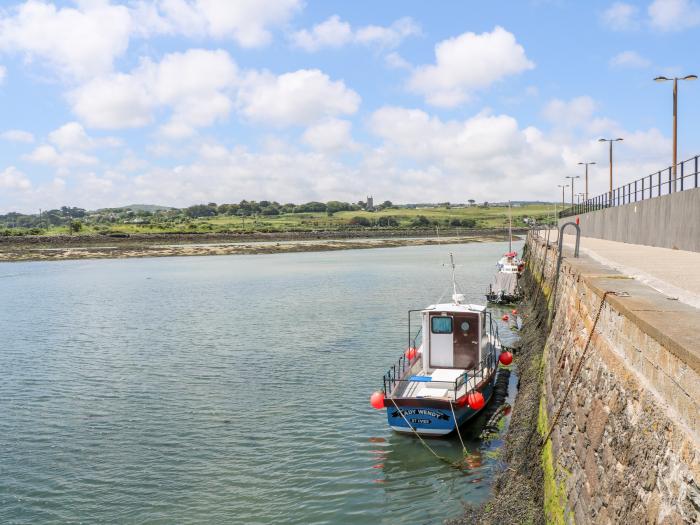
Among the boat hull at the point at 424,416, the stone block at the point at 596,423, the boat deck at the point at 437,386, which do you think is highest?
the stone block at the point at 596,423

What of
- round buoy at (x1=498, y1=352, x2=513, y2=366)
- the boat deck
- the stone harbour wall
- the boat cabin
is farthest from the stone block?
round buoy at (x1=498, y1=352, x2=513, y2=366)

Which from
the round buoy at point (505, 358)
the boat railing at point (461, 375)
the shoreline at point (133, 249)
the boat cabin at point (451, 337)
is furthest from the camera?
the shoreline at point (133, 249)

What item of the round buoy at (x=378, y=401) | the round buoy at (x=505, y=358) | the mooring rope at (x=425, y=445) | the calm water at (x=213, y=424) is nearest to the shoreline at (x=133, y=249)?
the calm water at (x=213, y=424)

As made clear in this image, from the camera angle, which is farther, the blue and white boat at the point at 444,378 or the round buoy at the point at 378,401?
the round buoy at the point at 378,401

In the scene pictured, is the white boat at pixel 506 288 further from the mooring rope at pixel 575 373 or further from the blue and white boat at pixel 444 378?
the mooring rope at pixel 575 373

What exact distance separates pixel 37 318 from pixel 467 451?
33.1m

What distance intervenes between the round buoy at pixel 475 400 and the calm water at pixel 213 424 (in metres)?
0.98

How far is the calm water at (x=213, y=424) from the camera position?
1304 cm

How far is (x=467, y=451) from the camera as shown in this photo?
15242 millimetres

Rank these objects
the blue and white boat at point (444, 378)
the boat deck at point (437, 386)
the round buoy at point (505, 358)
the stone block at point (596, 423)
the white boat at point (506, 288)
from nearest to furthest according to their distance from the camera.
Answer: the stone block at point (596, 423) → the blue and white boat at point (444, 378) → the boat deck at point (437, 386) → the round buoy at point (505, 358) → the white boat at point (506, 288)

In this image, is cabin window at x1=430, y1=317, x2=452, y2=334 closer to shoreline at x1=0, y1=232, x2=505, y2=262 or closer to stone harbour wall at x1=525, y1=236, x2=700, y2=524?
stone harbour wall at x1=525, y1=236, x2=700, y2=524

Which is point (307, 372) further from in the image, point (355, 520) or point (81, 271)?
point (81, 271)

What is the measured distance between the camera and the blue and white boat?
1567 cm

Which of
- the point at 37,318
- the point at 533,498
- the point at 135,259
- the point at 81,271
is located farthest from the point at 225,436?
the point at 135,259
